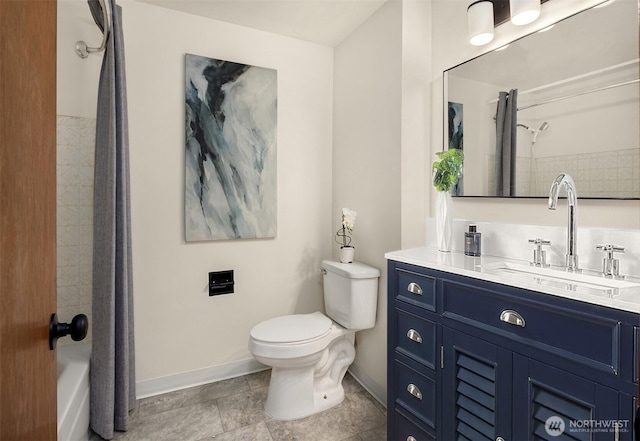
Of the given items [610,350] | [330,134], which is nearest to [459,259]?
[610,350]

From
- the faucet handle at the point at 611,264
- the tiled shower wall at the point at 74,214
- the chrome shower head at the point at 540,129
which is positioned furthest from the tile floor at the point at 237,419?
the chrome shower head at the point at 540,129

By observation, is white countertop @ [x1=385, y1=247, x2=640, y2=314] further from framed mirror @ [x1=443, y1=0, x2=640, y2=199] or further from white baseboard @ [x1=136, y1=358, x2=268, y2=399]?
white baseboard @ [x1=136, y1=358, x2=268, y2=399]

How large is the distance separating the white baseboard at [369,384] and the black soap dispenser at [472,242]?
104cm

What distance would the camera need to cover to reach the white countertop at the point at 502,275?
35.6 inches

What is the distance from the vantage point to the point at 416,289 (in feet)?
4.87

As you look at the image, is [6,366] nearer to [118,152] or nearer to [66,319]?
[118,152]

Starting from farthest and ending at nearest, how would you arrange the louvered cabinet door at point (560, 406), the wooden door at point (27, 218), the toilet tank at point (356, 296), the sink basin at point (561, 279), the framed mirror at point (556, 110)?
the toilet tank at point (356, 296), the framed mirror at point (556, 110), the sink basin at point (561, 279), the louvered cabinet door at point (560, 406), the wooden door at point (27, 218)

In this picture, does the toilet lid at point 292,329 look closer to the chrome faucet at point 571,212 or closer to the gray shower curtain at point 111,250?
the gray shower curtain at point 111,250

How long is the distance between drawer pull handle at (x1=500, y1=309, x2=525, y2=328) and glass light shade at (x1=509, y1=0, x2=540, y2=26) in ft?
4.07

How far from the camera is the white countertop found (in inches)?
35.6

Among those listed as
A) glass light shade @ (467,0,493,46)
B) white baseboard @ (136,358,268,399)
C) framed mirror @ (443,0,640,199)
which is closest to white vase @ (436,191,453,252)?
framed mirror @ (443,0,640,199)

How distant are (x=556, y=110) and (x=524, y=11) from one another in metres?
0.45

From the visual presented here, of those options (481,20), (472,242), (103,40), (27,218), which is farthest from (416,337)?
(103,40)

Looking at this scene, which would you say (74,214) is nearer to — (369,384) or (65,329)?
(65,329)
